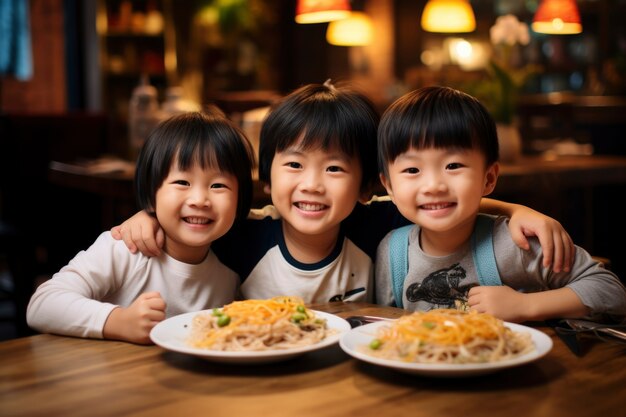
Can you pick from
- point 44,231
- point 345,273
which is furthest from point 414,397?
point 44,231

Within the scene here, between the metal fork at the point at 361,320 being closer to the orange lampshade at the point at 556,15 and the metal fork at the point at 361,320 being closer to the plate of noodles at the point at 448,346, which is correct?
the plate of noodles at the point at 448,346

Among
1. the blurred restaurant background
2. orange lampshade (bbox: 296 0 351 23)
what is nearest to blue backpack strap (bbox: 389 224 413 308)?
the blurred restaurant background

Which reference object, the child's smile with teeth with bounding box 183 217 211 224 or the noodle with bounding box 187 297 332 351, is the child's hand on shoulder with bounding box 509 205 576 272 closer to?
the noodle with bounding box 187 297 332 351

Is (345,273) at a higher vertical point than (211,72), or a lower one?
lower

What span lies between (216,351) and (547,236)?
65cm

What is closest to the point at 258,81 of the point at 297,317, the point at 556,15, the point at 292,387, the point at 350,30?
the point at 350,30

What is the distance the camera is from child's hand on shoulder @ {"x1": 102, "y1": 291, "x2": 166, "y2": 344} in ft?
3.81

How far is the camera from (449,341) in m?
0.95

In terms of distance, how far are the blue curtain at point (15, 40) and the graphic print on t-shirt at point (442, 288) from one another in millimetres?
6855

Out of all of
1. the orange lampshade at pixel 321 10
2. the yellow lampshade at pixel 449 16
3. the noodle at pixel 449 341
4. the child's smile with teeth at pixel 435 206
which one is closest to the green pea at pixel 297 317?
the noodle at pixel 449 341

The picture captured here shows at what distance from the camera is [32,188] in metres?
4.02

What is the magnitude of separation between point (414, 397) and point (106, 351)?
1.53 feet

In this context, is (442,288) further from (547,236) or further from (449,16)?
(449,16)

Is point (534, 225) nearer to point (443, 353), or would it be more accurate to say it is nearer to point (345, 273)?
point (345, 273)
